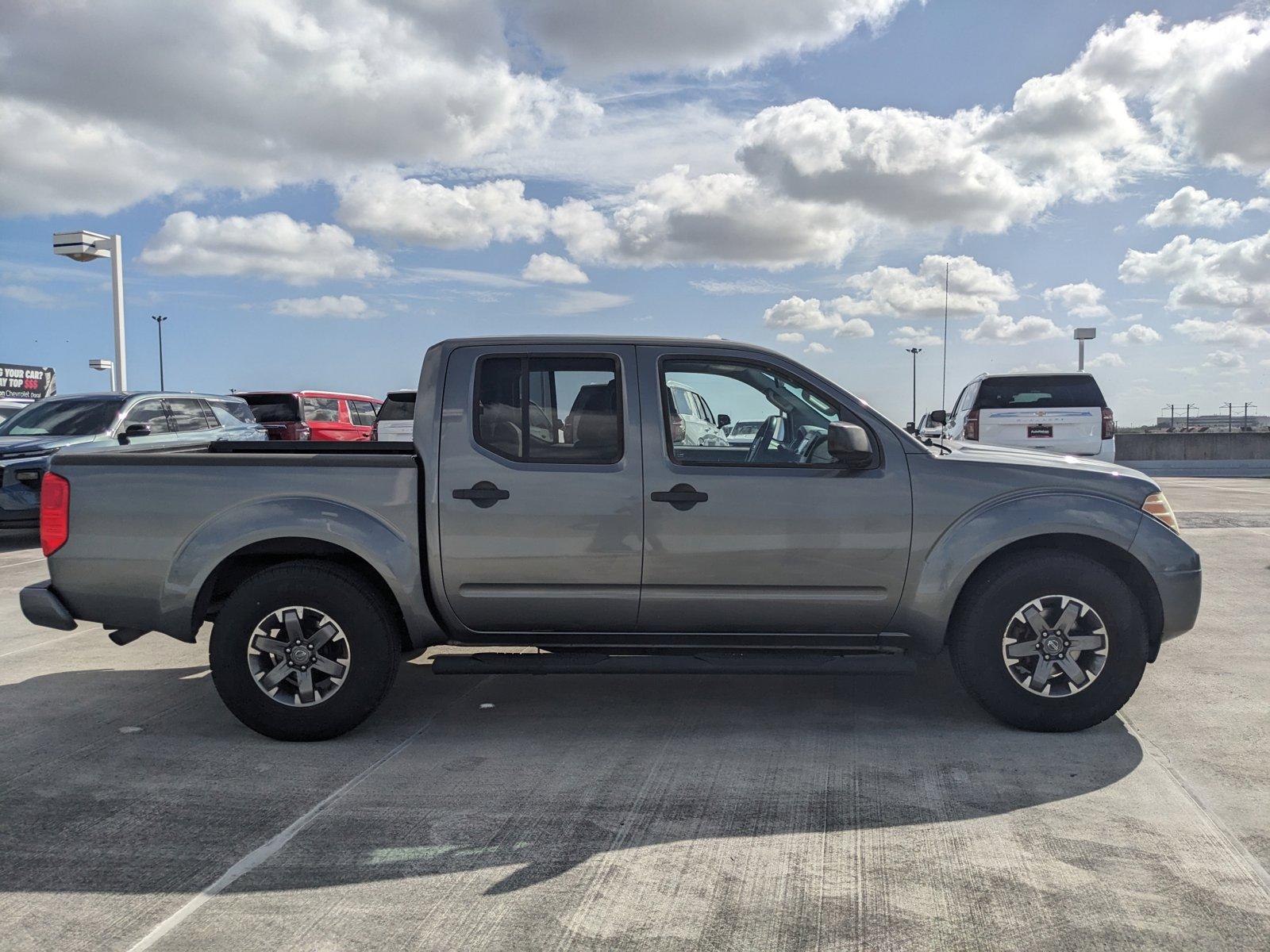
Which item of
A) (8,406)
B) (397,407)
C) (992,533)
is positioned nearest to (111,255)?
(8,406)

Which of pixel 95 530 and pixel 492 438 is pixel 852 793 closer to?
pixel 492 438

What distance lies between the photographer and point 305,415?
19391 millimetres

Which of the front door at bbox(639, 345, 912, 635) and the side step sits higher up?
the front door at bbox(639, 345, 912, 635)

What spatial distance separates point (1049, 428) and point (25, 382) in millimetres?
31234

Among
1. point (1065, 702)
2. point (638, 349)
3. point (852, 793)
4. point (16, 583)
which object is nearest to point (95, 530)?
point (638, 349)

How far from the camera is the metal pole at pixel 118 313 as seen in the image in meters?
27.4

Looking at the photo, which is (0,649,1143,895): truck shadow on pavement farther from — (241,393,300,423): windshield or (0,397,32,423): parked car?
(0,397,32,423): parked car

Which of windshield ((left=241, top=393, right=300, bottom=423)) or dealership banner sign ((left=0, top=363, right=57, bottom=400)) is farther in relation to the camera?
dealership banner sign ((left=0, top=363, right=57, bottom=400))

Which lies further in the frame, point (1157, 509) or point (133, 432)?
point (133, 432)

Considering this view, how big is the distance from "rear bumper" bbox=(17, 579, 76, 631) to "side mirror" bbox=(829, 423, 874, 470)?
3563mm

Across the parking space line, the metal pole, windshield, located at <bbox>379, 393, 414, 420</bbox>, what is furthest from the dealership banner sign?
the parking space line

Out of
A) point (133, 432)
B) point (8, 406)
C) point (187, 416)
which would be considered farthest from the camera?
→ point (8, 406)

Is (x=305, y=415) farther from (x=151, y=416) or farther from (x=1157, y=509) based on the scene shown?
(x=1157, y=509)

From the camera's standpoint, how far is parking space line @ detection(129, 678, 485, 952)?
3.05 metres
